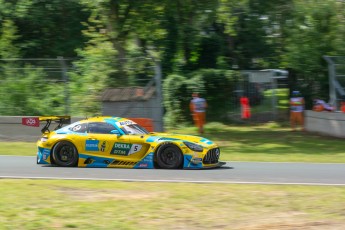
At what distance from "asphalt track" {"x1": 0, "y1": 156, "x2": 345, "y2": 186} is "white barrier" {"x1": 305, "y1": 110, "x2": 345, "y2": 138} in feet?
22.9

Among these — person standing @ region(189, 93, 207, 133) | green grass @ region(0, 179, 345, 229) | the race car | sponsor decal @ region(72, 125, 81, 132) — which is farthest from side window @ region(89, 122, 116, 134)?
person standing @ region(189, 93, 207, 133)

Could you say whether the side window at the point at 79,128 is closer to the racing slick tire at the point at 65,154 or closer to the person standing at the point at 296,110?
the racing slick tire at the point at 65,154

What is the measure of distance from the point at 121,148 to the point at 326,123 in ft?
35.7

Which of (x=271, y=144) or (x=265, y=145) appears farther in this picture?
(x=271, y=144)

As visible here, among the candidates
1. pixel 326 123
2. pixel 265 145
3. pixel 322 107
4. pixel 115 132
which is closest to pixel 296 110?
pixel 322 107

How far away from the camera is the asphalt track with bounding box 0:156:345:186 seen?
38.7ft

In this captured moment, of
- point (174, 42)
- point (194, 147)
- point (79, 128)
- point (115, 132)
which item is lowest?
point (194, 147)

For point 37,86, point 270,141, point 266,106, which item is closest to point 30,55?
point 37,86

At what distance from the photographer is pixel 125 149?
13.9m

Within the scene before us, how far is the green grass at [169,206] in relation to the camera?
7.66m

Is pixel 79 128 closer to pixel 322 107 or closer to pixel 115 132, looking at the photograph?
pixel 115 132

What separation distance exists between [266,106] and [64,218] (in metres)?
19.8

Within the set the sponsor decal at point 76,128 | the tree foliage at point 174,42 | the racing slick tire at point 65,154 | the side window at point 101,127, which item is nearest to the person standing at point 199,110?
the tree foliage at point 174,42

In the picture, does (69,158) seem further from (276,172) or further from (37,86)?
(37,86)
